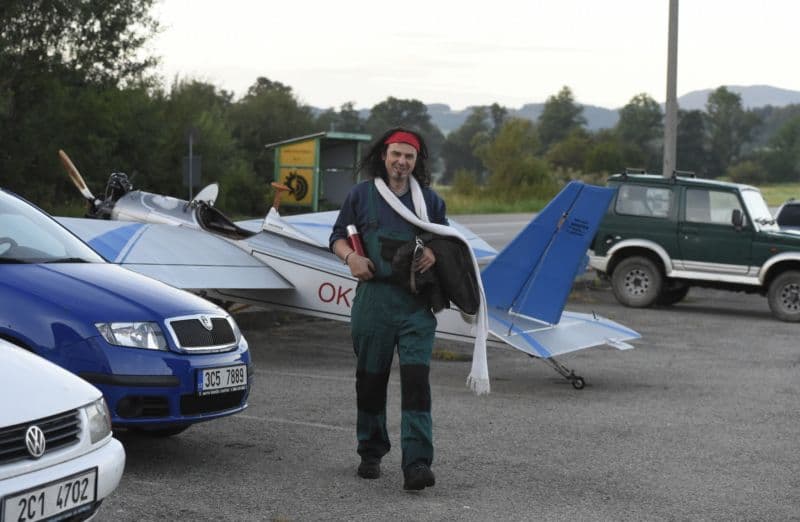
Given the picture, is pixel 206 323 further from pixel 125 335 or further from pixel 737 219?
pixel 737 219

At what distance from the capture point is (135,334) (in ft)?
20.6

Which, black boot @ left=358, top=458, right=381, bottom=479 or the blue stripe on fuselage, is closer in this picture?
black boot @ left=358, top=458, right=381, bottom=479

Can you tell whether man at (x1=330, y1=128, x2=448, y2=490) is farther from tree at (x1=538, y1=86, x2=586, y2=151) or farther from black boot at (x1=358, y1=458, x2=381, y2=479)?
tree at (x1=538, y1=86, x2=586, y2=151)

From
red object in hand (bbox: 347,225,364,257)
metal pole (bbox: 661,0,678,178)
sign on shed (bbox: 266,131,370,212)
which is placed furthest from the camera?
sign on shed (bbox: 266,131,370,212)

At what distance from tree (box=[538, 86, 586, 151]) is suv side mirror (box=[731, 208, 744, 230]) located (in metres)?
118

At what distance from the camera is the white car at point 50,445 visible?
4.27 metres

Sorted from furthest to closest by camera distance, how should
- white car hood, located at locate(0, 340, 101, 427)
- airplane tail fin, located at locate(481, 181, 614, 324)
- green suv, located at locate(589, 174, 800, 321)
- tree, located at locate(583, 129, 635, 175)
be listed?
tree, located at locate(583, 129, 635, 175) < green suv, located at locate(589, 174, 800, 321) < airplane tail fin, located at locate(481, 181, 614, 324) < white car hood, located at locate(0, 340, 101, 427)

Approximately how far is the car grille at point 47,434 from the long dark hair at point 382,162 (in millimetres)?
2626

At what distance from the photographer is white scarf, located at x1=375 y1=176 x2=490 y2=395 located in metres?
6.60

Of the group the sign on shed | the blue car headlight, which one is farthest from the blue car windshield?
the sign on shed

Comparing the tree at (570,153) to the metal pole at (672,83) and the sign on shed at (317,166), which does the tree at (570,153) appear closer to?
the sign on shed at (317,166)

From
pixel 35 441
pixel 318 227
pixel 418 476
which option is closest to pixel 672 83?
pixel 318 227

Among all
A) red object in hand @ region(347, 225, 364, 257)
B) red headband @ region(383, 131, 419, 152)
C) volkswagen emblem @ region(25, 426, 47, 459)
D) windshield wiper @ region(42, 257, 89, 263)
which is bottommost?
volkswagen emblem @ region(25, 426, 47, 459)

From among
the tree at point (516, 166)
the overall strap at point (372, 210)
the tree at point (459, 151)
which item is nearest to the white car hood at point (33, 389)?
the overall strap at point (372, 210)
